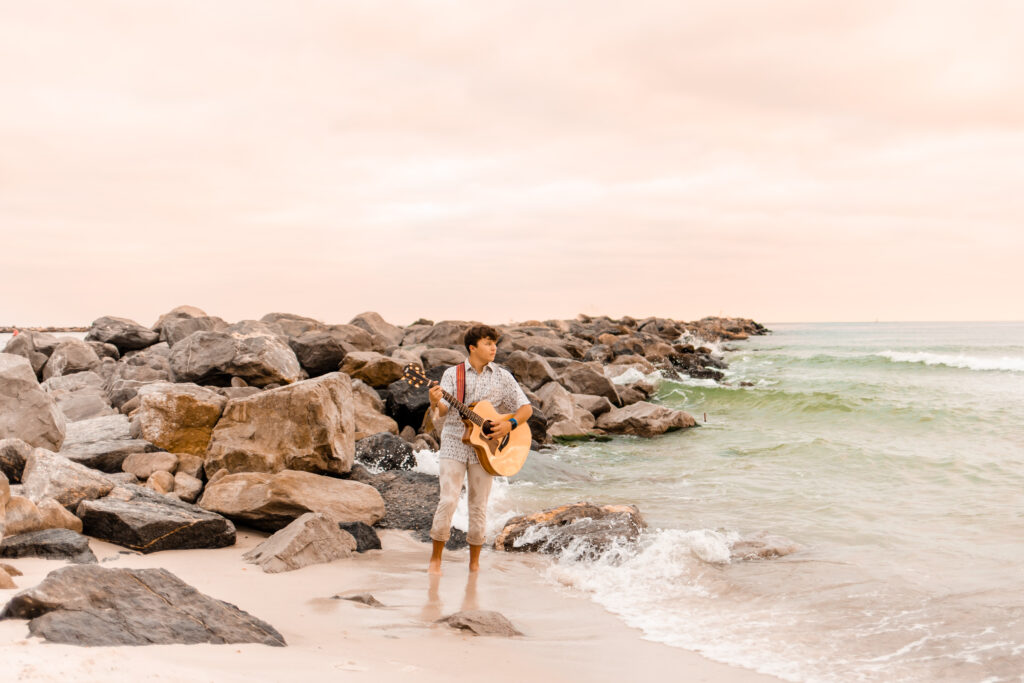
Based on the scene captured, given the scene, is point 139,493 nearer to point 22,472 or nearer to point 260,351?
point 22,472

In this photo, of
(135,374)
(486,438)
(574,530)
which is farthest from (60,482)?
(135,374)

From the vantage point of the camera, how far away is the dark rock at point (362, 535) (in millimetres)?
7109

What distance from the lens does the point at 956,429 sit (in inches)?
658

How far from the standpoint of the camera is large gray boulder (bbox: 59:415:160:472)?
8.51 m

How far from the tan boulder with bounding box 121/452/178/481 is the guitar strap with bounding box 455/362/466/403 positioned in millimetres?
3917

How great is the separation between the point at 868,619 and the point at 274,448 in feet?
20.3

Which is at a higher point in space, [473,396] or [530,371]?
[473,396]

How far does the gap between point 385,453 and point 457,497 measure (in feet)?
11.9

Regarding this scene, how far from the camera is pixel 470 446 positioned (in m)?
6.59

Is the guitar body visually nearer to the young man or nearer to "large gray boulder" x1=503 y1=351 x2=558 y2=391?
the young man

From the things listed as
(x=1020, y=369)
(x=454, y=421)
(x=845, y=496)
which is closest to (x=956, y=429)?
(x=845, y=496)

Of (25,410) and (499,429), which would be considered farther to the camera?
(25,410)

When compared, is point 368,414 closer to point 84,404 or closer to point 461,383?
point 84,404

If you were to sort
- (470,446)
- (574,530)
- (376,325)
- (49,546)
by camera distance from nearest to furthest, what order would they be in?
(49,546) < (470,446) < (574,530) < (376,325)
